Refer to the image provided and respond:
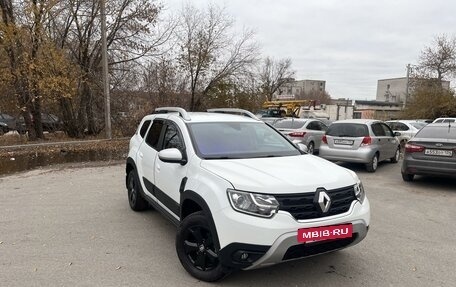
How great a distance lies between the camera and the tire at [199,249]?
3.57 m

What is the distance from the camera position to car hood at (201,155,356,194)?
10.9 feet

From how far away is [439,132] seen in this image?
852cm

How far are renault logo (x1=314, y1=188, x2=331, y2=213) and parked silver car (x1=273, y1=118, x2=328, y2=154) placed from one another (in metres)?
10.3

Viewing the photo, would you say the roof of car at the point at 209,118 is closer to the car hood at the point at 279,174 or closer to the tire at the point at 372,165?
the car hood at the point at 279,174

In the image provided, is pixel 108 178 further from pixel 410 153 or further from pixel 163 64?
pixel 163 64

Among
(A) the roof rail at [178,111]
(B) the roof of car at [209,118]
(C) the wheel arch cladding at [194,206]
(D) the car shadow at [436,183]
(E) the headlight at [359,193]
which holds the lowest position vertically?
(D) the car shadow at [436,183]

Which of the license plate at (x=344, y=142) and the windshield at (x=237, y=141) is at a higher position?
the windshield at (x=237, y=141)

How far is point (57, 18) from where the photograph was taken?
1722 cm

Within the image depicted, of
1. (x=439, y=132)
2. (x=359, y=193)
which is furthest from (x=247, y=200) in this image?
(x=439, y=132)

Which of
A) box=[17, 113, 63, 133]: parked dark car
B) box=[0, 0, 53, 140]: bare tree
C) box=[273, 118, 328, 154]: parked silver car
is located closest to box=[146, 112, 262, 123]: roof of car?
box=[273, 118, 328, 154]: parked silver car

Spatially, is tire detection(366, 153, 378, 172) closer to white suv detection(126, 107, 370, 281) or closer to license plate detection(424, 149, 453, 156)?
license plate detection(424, 149, 453, 156)

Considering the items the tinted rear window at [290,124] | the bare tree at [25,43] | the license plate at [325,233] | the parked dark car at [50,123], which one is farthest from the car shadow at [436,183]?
the parked dark car at [50,123]

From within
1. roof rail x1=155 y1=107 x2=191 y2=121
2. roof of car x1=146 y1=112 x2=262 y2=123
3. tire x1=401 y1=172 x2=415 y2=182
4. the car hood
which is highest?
roof rail x1=155 y1=107 x2=191 y2=121

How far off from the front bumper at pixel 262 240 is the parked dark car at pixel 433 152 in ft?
19.2
